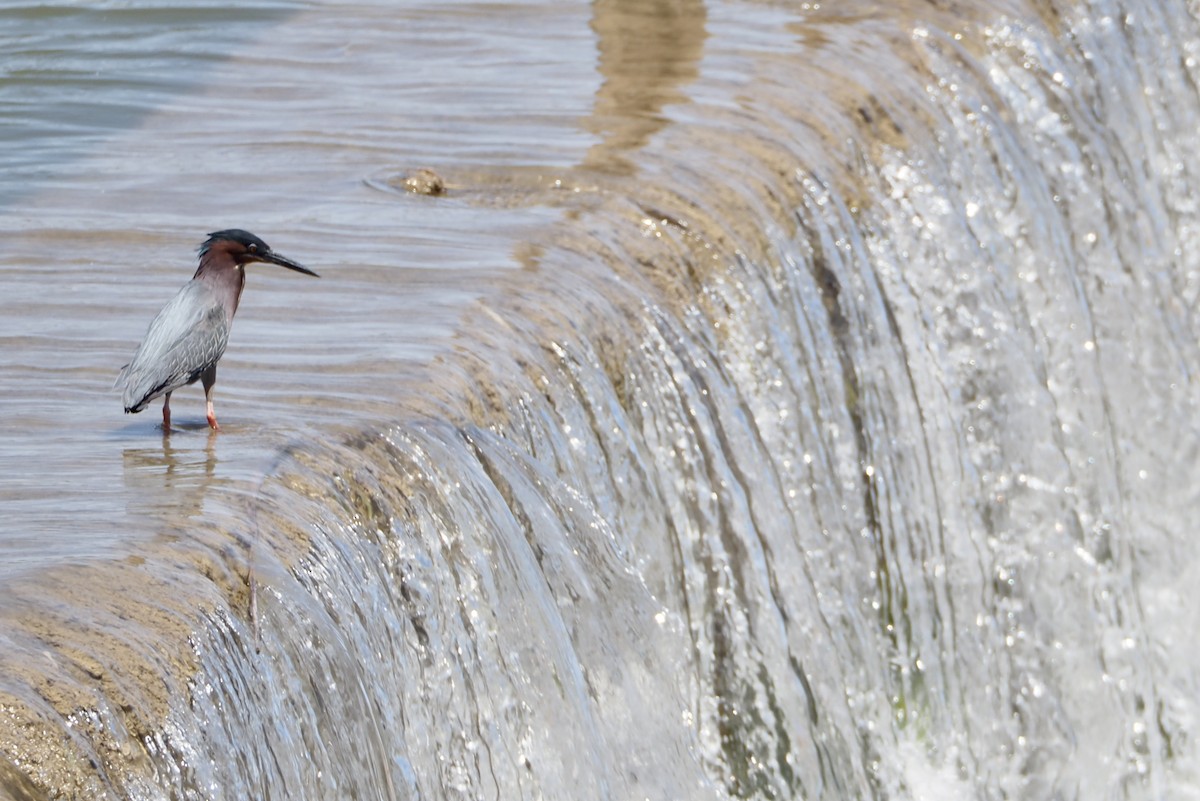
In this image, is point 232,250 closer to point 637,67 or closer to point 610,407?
point 610,407

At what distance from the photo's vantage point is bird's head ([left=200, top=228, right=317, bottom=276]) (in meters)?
3.79

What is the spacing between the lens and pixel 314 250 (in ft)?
17.0

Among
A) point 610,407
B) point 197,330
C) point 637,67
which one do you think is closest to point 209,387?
point 197,330

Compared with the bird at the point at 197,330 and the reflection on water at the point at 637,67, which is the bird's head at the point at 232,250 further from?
the reflection on water at the point at 637,67

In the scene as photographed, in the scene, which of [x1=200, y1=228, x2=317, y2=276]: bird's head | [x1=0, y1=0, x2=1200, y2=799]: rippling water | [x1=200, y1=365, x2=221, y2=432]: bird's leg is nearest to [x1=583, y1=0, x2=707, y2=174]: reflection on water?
[x1=0, y1=0, x2=1200, y2=799]: rippling water

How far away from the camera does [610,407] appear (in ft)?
15.4

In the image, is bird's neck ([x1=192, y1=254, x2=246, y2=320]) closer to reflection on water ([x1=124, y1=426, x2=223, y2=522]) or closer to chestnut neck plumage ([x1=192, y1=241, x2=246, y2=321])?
chestnut neck plumage ([x1=192, y1=241, x2=246, y2=321])

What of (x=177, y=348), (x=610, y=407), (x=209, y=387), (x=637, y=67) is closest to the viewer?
(x=177, y=348)

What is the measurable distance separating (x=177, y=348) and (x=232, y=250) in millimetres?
262

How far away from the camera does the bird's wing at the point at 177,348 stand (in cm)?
362

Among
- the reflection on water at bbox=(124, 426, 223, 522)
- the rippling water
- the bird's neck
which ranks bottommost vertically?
the rippling water

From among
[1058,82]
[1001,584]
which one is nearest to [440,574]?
[1001,584]

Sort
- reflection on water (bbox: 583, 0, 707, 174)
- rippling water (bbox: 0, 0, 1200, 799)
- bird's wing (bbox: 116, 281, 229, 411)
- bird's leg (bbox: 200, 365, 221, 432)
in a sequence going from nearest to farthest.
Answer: rippling water (bbox: 0, 0, 1200, 799) < bird's wing (bbox: 116, 281, 229, 411) < bird's leg (bbox: 200, 365, 221, 432) < reflection on water (bbox: 583, 0, 707, 174)

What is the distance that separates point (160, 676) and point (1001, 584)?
3864 millimetres
